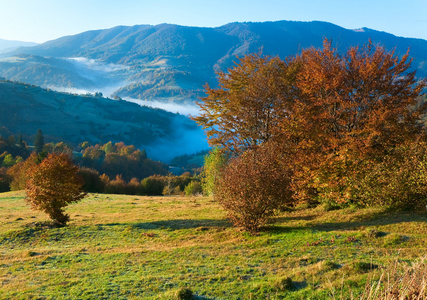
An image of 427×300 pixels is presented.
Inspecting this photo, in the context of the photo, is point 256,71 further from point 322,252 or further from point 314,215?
point 322,252

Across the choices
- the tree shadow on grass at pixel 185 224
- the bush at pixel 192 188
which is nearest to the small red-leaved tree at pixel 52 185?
the tree shadow on grass at pixel 185 224

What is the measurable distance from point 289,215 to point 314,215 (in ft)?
7.63

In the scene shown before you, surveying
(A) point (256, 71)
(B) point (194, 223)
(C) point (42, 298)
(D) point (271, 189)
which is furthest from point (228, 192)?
(A) point (256, 71)

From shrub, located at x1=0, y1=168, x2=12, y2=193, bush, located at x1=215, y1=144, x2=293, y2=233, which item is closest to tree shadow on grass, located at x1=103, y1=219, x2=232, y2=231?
bush, located at x1=215, y1=144, x2=293, y2=233

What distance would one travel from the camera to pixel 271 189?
64.6ft

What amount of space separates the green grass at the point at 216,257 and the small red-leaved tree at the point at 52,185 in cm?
260

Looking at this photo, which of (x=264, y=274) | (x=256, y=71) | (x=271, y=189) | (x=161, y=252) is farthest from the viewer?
(x=256, y=71)

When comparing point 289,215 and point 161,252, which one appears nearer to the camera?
point 161,252

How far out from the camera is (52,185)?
27.8 metres

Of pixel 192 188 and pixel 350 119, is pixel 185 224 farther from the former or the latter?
pixel 192 188

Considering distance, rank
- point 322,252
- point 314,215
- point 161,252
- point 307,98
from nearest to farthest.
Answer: point 322,252 < point 161,252 < point 314,215 < point 307,98

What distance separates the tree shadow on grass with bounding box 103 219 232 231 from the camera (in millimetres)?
23980

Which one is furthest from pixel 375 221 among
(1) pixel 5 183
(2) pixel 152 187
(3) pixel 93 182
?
(1) pixel 5 183

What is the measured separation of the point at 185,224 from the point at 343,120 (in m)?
15.3
